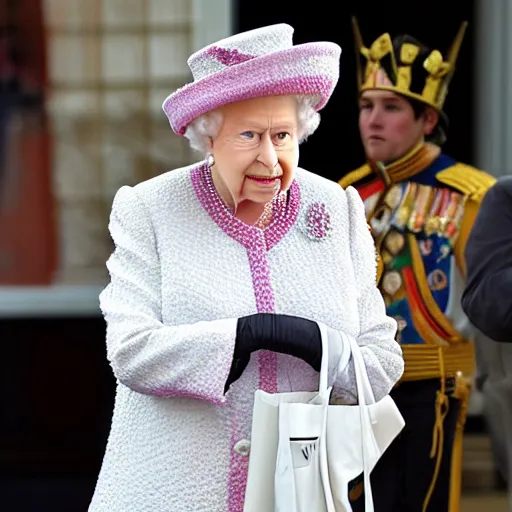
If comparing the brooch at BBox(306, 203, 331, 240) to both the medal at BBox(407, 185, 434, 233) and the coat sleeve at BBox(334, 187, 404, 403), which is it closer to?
the coat sleeve at BBox(334, 187, 404, 403)

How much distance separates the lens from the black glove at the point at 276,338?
3178 mm

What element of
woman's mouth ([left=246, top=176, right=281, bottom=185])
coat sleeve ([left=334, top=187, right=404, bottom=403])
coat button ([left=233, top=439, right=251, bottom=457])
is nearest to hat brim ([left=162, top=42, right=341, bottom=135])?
woman's mouth ([left=246, top=176, right=281, bottom=185])

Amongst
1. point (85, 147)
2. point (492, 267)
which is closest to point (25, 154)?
point (85, 147)

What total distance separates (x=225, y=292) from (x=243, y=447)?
0.33 m

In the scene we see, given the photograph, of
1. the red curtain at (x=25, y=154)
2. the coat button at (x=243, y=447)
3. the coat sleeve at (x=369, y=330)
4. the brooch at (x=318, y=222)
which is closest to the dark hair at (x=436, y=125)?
the coat sleeve at (x=369, y=330)

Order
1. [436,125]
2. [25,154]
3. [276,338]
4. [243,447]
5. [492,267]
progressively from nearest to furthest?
[276,338]
[243,447]
[492,267]
[436,125]
[25,154]

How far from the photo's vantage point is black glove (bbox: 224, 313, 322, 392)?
10.4 ft

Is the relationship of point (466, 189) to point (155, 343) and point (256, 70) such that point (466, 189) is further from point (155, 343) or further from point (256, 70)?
point (155, 343)

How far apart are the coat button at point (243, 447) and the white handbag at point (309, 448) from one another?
8 cm

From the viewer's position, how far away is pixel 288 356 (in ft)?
10.8

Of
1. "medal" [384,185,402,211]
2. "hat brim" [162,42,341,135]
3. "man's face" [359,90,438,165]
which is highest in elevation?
"man's face" [359,90,438,165]

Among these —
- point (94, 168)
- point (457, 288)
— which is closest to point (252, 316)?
point (457, 288)

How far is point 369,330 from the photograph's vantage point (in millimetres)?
3404

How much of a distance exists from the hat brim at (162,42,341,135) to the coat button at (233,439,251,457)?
27.7 inches
